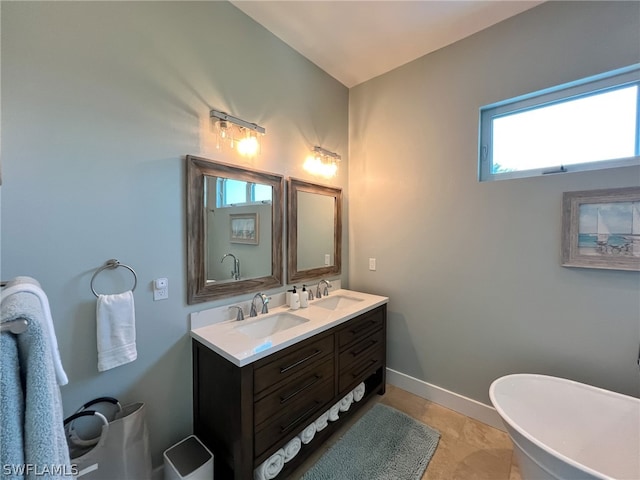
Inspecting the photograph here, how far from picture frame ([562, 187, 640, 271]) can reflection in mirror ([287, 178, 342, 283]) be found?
5.51 ft

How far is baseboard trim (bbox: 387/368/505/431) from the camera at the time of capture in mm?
1887

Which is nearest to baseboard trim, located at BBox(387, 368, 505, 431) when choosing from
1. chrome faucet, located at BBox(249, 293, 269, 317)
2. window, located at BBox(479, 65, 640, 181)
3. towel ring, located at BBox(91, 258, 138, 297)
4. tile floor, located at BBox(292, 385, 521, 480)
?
tile floor, located at BBox(292, 385, 521, 480)

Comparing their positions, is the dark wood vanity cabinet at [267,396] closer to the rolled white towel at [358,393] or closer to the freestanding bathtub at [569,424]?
the rolled white towel at [358,393]

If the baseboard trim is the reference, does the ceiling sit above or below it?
above

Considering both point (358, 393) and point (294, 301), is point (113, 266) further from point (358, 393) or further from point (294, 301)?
point (358, 393)

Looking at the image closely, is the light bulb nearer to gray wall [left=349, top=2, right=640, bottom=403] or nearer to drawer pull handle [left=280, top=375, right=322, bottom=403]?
gray wall [left=349, top=2, right=640, bottom=403]

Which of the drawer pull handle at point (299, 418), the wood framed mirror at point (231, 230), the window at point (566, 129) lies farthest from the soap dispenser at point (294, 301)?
the window at point (566, 129)

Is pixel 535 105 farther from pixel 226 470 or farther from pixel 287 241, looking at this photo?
pixel 226 470

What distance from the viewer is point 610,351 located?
1507 mm

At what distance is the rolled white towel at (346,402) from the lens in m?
1.87

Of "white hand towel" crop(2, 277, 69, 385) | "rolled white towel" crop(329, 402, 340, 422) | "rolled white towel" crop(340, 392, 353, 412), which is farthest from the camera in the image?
"rolled white towel" crop(340, 392, 353, 412)

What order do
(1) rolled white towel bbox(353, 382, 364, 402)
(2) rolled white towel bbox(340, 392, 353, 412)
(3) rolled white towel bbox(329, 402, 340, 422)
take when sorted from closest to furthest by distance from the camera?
1. (3) rolled white towel bbox(329, 402, 340, 422)
2. (2) rolled white towel bbox(340, 392, 353, 412)
3. (1) rolled white towel bbox(353, 382, 364, 402)

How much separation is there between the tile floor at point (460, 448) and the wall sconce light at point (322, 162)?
2057 millimetres

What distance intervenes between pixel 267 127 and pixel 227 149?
0.40 m
